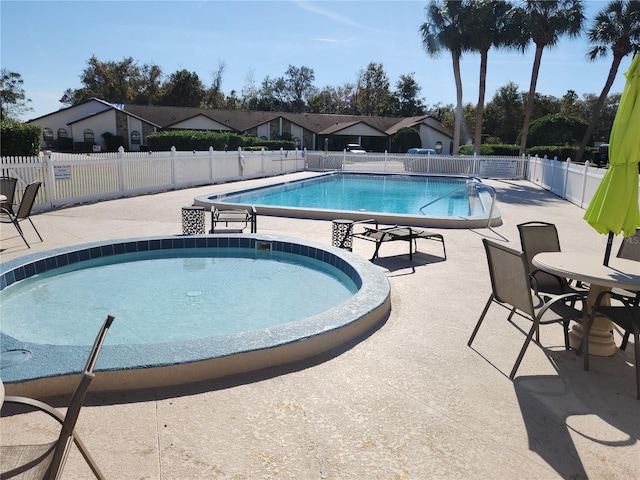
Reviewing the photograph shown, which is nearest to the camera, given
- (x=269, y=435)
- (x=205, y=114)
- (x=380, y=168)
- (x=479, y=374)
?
(x=269, y=435)

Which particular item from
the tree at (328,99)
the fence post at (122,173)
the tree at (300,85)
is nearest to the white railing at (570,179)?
the fence post at (122,173)

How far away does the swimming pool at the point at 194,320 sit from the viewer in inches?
119

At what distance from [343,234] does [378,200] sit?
9.96 meters

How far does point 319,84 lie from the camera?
6744 centimetres

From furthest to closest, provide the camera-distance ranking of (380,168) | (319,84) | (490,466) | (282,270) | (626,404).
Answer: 1. (319,84)
2. (380,168)
3. (282,270)
4. (626,404)
5. (490,466)

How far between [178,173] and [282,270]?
34.1 feet

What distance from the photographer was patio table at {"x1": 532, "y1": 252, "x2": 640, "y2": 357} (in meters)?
3.44

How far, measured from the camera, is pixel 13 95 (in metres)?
51.2

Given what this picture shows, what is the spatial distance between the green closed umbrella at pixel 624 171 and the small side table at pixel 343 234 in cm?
381

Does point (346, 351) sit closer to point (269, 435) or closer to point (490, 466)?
point (269, 435)

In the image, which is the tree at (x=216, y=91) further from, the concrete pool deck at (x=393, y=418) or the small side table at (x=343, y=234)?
the concrete pool deck at (x=393, y=418)

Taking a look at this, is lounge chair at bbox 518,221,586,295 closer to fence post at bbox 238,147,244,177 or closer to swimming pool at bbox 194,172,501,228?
swimming pool at bbox 194,172,501,228

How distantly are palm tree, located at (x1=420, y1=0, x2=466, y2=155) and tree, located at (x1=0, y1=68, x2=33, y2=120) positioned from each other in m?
46.4

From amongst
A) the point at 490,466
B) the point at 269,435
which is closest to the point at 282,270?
the point at 269,435
